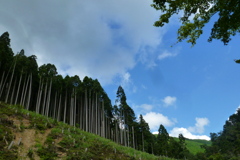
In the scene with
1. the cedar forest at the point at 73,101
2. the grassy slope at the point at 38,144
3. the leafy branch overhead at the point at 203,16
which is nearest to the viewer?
the leafy branch overhead at the point at 203,16

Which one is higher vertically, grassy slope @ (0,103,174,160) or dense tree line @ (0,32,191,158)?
dense tree line @ (0,32,191,158)

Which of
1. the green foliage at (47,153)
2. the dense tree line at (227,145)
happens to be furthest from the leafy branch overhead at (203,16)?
the dense tree line at (227,145)

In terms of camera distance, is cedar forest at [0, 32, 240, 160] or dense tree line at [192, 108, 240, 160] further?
cedar forest at [0, 32, 240, 160]

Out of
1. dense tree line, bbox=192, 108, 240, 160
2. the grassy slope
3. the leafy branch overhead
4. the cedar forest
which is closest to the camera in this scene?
the leafy branch overhead

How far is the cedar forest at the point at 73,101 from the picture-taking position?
115 feet

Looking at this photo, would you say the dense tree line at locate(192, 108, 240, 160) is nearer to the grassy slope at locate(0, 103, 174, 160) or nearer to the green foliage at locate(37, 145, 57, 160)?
the grassy slope at locate(0, 103, 174, 160)

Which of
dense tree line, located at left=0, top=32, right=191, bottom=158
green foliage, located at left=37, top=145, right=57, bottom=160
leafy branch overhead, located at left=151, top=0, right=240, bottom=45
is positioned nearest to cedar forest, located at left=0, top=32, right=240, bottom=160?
dense tree line, located at left=0, top=32, right=191, bottom=158

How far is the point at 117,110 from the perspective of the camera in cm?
4712

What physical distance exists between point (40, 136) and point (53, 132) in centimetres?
175

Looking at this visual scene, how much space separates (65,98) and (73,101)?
2382 mm

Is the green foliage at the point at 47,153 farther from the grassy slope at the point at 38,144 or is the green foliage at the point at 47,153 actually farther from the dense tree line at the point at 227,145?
the dense tree line at the point at 227,145

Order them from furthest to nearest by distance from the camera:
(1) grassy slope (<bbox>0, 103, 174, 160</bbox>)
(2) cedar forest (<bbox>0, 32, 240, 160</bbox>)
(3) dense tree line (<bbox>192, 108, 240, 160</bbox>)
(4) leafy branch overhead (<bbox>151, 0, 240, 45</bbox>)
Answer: (2) cedar forest (<bbox>0, 32, 240, 160</bbox>)
(3) dense tree line (<bbox>192, 108, 240, 160</bbox>)
(1) grassy slope (<bbox>0, 103, 174, 160</bbox>)
(4) leafy branch overhead (<bbox>151, 0, 240, 45</bbox>)

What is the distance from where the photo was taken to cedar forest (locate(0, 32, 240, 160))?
3502cm

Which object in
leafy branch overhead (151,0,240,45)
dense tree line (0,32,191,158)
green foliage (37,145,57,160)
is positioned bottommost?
green foliage (37,145,57,160)
